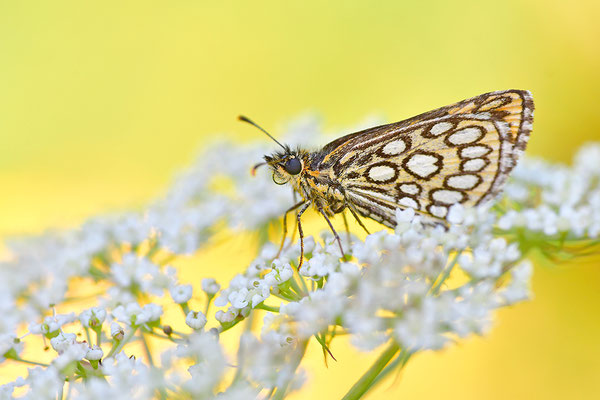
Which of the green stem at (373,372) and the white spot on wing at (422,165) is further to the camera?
the white spot on wing at (422,165)

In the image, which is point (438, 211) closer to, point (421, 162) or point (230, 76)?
point (421, 162)

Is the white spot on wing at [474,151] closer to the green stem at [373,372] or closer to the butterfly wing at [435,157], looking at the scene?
the butterfly wing at [435,157]

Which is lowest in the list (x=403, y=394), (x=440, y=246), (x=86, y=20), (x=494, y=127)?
(x=403, y=394)

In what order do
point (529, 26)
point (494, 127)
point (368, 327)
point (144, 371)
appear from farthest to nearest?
point (529, 26) → point (494, 127) → point (144, 371) → point (368, 327)

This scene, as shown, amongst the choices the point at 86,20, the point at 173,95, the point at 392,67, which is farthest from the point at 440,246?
the point at 86,20

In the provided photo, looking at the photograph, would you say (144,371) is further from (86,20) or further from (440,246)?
(86,20)

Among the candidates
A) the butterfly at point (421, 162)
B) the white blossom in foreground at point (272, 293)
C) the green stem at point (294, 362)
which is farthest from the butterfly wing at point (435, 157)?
the green stem at point (294, 362)

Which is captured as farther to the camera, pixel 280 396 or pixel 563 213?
pixel 563 213

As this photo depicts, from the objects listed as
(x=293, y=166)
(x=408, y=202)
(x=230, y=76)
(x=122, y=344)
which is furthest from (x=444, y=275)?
(x=230, y=76)
